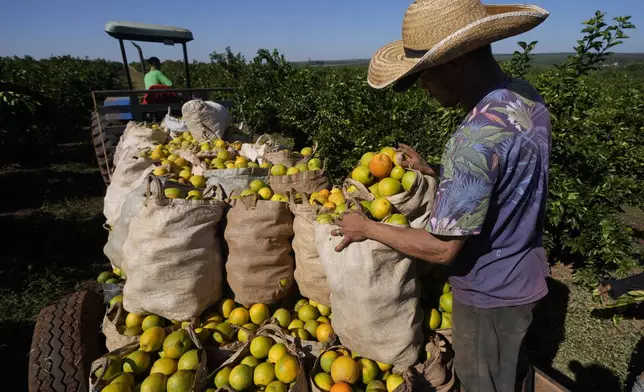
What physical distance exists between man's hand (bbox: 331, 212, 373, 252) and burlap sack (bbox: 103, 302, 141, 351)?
172 cm

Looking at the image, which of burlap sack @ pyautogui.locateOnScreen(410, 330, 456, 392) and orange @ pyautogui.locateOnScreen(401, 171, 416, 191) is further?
orange @ pyautogui.locateOnScreen(401, 171, 416, 191)

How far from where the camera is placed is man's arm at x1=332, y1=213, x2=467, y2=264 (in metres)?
1.84

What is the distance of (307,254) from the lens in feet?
9.27

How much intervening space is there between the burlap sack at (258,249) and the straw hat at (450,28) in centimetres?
135

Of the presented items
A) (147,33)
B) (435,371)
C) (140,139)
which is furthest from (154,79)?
(435,371)

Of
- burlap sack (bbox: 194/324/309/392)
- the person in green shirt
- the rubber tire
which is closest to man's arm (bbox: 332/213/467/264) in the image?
burlap sack (bbox: 194/324/309/392)

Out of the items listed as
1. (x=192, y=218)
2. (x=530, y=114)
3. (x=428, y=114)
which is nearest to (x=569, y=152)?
(x=428, y=114)

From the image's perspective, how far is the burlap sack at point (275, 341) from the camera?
232 centimetres

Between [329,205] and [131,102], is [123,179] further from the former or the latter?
[131,102]

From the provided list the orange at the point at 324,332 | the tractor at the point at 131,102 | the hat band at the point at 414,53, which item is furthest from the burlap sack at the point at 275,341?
the tractor at the point at 131,102

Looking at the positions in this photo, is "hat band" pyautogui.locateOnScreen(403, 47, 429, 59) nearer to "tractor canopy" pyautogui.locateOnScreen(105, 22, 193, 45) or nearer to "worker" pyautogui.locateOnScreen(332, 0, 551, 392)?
"worker" pyautogui.locateOnScreen(332, 0, 551, 392)

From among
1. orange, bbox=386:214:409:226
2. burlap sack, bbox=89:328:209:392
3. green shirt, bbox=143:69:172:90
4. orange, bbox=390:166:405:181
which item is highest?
green shirt, bbox=143:69:172:90

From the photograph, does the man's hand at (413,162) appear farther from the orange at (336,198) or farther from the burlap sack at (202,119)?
the burlap sack at (202,119)

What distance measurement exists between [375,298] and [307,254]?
0.69 metres
